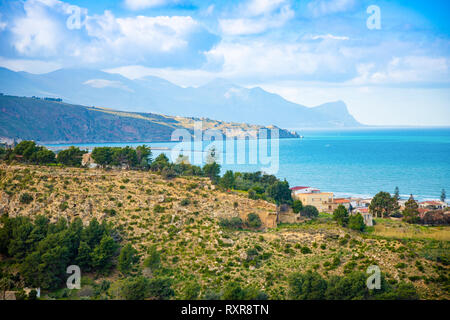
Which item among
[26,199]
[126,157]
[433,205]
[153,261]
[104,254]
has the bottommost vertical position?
[153,261]

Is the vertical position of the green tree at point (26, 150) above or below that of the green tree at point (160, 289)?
above

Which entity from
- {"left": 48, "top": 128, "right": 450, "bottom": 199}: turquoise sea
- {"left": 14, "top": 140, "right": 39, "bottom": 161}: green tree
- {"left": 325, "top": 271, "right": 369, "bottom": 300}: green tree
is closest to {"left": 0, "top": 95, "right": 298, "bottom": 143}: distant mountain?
{"left": 48, "top": 128, "right": 450, "bottom": 199}: turquoise sea

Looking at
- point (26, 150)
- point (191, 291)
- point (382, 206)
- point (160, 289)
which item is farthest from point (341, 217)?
point (26, 150)

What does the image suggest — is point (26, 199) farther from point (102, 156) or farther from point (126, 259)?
point (126, 259)

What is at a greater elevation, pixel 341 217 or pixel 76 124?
pixel 76 124

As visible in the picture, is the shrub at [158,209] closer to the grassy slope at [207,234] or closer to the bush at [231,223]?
the grassy slope at [207,234]

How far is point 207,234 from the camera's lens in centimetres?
2223

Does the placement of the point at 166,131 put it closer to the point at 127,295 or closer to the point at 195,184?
the point at 195,184

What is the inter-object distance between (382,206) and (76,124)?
395ft

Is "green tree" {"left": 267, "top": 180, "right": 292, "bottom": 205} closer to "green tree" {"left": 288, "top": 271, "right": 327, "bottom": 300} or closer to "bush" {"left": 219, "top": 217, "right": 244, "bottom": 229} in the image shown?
"bush" {"left": 219, "top": 217, "right": 244, "bottom": 229}

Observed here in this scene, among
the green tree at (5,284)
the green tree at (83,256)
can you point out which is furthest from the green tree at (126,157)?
the green tree at (5,284)

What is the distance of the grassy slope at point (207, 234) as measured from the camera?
18.9m

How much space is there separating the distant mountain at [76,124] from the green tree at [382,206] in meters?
95.2
